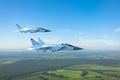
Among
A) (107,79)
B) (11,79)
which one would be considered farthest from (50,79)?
(107,79)

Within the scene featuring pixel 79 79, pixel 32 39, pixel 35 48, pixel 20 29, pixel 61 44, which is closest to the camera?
pixel 61 44

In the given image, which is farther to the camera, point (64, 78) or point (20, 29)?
point (64, 78)

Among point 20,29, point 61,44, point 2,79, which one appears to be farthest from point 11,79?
point 61,44

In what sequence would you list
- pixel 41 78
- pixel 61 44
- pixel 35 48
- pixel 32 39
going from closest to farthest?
1. pixel 61 44
2. pixel 35 48
3. pixel 32 39
4. pixel 41 78

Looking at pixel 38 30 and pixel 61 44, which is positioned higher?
pixel 38 30

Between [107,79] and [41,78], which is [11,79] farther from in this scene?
[107,79]

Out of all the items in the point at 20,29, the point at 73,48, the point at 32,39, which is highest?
the point at 20,29

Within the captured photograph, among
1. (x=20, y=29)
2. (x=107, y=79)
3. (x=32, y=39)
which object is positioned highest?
(x=20, y=29)

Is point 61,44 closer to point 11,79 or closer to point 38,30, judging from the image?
point 38,30

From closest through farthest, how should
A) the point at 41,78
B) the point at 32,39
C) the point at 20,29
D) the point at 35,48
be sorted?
the point at 35,48, the point at 32,39, the point at 20,29, the point at 41,78
